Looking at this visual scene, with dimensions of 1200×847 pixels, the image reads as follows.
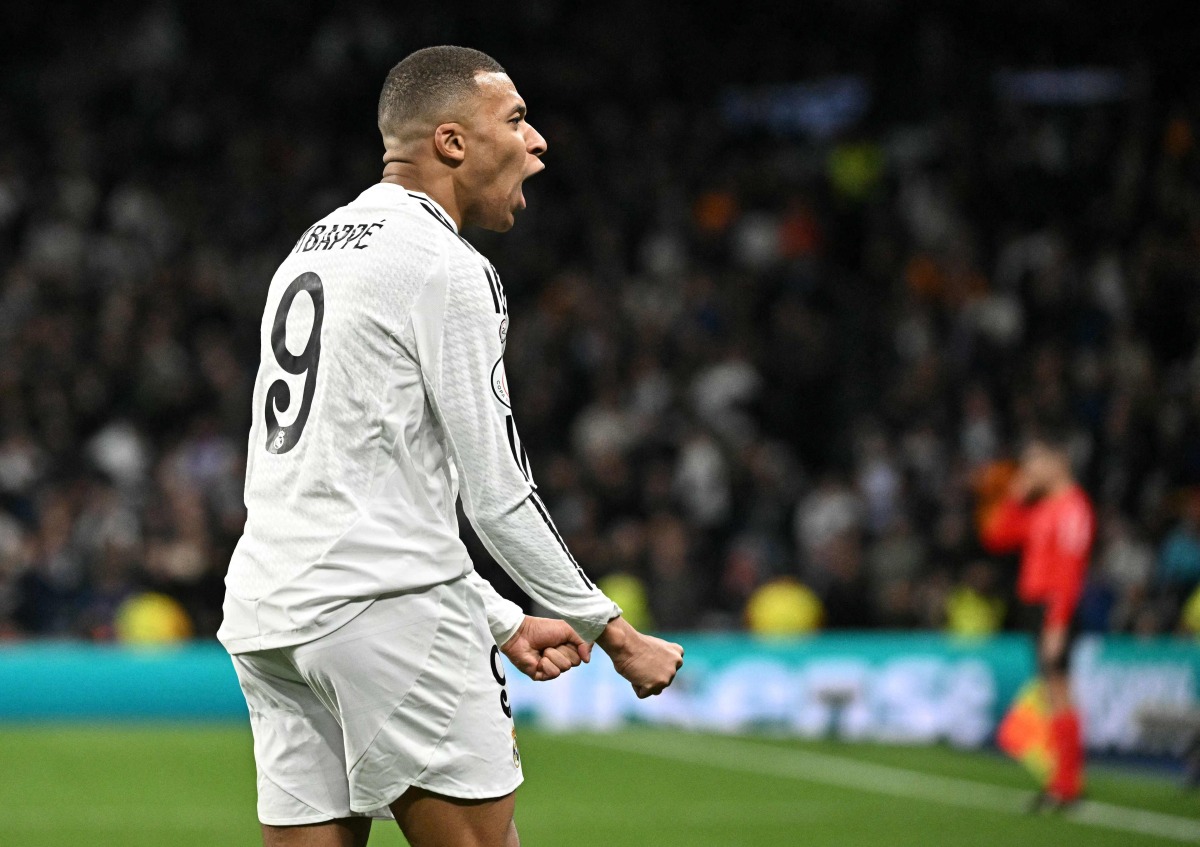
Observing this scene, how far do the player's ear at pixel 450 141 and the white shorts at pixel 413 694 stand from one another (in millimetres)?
832

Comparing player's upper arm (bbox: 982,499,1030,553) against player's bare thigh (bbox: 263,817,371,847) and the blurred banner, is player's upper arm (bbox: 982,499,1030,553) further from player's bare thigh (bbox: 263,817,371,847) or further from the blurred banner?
player's bare thigh (bbox: 263,817,371,847)

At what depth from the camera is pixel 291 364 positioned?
325cm

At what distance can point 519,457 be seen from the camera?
3176mm

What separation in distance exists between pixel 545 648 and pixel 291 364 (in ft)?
2.45

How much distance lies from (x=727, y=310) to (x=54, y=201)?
6834mm

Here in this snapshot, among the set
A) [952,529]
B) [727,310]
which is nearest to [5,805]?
[952,529]

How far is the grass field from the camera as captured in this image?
9.08 m

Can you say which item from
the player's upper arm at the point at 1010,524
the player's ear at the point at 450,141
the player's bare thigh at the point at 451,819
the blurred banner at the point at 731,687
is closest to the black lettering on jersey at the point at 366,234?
the player's ear at the point at 450,141

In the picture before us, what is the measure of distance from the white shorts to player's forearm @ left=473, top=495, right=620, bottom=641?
15 cm

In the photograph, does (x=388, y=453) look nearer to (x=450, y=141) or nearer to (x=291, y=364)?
(x=291, y=364)

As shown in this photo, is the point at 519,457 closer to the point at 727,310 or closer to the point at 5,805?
the point at 5,805

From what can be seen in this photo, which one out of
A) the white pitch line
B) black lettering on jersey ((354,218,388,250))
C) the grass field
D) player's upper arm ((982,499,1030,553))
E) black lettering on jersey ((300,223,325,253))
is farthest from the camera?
player's upper arm ((982,499,1030,553))

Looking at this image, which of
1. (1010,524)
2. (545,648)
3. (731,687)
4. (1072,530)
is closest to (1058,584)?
(1072,530)

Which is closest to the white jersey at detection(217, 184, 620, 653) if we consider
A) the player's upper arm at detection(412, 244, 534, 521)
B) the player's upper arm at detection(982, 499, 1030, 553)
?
the player's upper arm at detection(412, 244, 534, 521)
